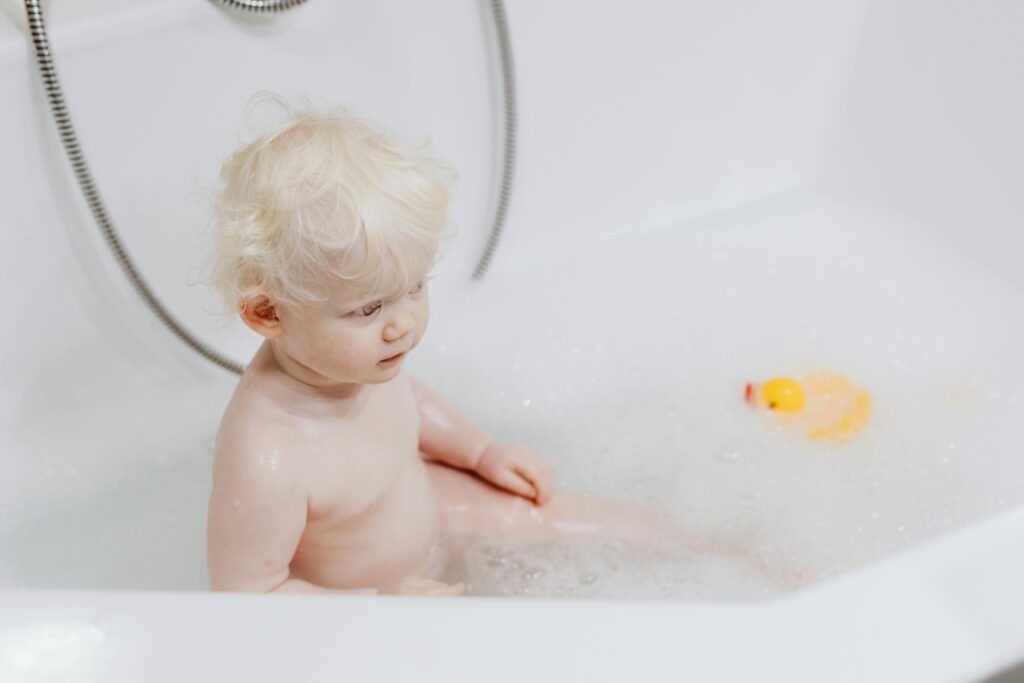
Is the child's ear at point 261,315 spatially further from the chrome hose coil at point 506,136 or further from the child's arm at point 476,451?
the chrome hose coil at point 506,136

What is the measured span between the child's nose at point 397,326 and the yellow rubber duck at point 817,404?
22.8 inches

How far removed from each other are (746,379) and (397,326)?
24.0 inches

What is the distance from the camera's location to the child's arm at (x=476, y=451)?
3.43ft

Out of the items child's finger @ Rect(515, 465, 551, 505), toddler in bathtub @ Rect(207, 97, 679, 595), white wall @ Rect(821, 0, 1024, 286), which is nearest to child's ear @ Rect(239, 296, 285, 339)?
toddler in bathtub @ Rect(207, 97, 679, 595)

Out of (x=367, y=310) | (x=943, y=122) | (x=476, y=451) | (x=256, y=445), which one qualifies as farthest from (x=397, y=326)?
(x=943, y=122)

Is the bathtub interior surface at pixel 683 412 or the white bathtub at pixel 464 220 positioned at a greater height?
the white bathtub at pixel 464 220

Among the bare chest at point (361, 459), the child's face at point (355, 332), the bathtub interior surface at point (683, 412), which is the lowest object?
the bathtub interior surface at point (683, 412)

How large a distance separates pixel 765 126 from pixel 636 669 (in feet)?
3.54

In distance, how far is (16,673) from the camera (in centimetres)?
53

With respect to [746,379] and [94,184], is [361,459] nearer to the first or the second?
[94,184]

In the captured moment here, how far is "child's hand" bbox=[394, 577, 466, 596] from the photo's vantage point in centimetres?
91

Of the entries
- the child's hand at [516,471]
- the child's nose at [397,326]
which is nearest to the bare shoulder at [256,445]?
the child's nose at [397,326]

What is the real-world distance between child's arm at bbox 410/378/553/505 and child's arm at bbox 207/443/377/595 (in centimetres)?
21

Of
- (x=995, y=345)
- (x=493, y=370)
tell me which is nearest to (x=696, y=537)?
(x=493, y=370)
